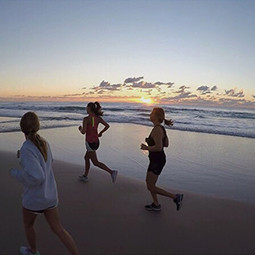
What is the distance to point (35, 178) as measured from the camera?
7.75ft

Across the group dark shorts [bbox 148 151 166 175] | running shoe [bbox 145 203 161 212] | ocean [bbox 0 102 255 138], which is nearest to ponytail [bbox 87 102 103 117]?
dark shorts [bbox 148 151 166 175]

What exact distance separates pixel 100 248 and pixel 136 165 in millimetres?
4458

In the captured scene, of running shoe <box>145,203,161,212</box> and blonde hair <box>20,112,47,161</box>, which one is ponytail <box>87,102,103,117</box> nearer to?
running shoe <box>145,203,161,212</box>

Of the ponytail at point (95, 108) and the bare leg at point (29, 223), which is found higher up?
the ponytail at point (95, 108)

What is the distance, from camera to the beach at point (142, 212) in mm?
3457

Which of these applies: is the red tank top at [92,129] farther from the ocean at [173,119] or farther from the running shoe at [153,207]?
the ocean at [173,119]

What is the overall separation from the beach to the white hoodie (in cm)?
105

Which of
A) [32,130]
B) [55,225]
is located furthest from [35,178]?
[55,225]

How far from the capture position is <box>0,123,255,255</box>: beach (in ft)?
11.3

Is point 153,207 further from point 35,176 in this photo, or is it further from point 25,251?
point 35,176

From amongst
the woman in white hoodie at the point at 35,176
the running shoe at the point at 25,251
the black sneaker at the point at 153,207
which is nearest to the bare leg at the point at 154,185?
the black sneaker at the point at 153,207

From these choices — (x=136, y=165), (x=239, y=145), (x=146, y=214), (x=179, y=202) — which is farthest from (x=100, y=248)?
(x=239, y=145)

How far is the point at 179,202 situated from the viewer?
4312mm

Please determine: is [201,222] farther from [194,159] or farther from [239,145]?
[239,145]
